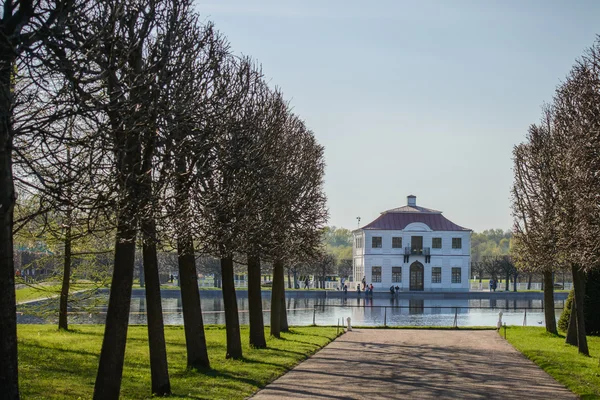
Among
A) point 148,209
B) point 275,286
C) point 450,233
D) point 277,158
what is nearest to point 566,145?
point 277,158

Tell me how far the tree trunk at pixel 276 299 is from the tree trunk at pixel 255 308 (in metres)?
3.78

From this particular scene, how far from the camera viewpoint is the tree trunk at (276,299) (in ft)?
90.6

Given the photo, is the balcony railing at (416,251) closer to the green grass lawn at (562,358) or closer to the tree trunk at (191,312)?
the green grass lawn at (562,358)

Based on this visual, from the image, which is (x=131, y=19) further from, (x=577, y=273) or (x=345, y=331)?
(x=345, y=331)

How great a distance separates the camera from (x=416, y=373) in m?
19.6

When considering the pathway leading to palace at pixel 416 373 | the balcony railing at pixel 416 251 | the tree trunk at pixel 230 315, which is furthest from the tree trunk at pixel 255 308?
the balcony railing at pixel 416 251

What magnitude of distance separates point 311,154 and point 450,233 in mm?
63118

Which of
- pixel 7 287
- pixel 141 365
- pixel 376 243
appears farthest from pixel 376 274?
pixel 7 287

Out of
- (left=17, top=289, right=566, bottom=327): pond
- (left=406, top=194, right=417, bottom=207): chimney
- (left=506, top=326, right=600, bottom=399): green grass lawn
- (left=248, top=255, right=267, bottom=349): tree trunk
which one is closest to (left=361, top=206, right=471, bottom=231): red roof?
(left=406, top=194, right=417, bottom=207): chimney

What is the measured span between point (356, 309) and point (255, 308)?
114 ft

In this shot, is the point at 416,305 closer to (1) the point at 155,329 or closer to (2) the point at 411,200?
(2) the point at 411,200

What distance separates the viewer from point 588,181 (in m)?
19.0

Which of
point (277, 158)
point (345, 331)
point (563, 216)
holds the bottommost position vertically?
point (345, 331)

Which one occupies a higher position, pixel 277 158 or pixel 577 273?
pixel 277 158
